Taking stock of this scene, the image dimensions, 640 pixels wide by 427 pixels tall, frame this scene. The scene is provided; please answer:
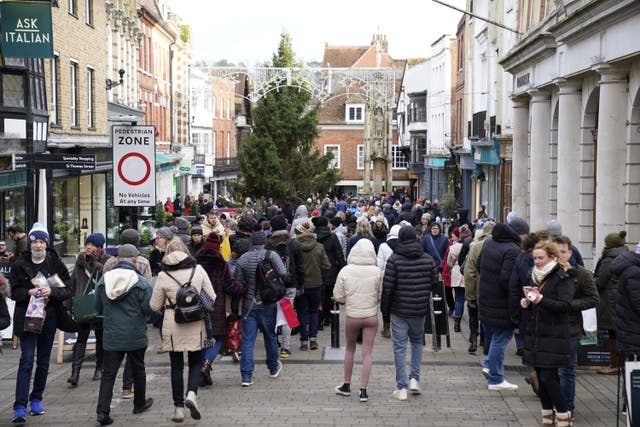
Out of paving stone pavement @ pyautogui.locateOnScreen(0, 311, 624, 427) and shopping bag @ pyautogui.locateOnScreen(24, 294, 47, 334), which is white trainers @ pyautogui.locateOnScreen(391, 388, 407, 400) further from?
shopping bag @ pyautogui.locateOnScreen(24, 294, 47, 334)

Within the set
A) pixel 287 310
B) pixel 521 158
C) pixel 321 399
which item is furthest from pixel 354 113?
pixel 321 399

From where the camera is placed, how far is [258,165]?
44.6 m

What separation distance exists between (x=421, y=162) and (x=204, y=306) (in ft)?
191

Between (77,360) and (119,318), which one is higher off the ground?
(119,318)

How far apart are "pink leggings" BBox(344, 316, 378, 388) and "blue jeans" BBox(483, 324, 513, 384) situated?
4.27 ft

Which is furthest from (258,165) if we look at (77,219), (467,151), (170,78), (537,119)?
(537,119)

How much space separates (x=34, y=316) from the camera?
10.0 metres

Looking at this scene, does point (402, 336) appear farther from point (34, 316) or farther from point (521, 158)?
point (521, 158)

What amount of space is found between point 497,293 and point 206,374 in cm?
334

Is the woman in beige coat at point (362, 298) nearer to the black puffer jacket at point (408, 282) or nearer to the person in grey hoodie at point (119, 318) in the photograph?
the black puffer jacket at point (408, 282)

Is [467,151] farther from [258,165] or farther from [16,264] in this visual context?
[16,264]

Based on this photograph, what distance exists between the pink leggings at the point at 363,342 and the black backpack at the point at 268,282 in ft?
3.55

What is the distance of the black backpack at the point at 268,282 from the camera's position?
11758mm

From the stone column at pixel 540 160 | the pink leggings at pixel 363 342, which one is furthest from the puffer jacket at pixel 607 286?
the stone column at pixel 540 160
